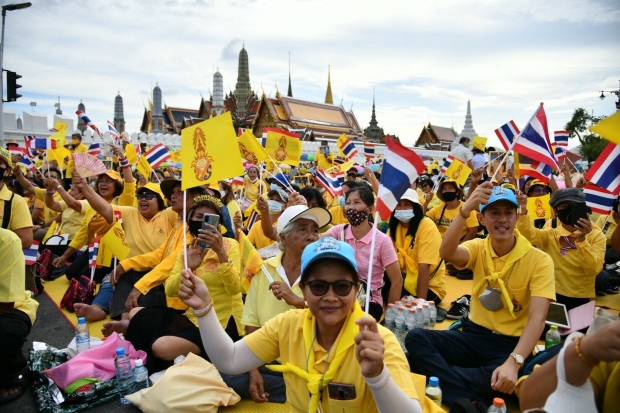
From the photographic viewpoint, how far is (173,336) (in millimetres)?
3441

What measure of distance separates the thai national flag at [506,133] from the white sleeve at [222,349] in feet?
11.7

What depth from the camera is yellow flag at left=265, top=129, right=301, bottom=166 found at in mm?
7137

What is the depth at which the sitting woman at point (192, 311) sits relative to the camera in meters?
3.40

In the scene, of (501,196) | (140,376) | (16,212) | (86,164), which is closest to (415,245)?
(501,196)

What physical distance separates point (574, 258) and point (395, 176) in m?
3.38

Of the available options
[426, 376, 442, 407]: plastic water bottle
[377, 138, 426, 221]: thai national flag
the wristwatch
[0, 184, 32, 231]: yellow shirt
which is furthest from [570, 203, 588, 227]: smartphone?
[0, 184, 32, 231]: yellow shirt

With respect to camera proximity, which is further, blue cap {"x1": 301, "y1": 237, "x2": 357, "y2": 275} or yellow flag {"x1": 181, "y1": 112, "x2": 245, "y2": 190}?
yellow flag {"x1": 181, "y1": 112, "x2": 245, "y2": 190}

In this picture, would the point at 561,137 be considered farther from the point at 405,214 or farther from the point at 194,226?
the point at 194,226

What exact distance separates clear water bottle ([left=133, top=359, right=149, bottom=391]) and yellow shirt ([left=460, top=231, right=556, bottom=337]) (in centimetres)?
247

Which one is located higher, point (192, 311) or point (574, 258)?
point (574, 258)

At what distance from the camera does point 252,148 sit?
245 inches

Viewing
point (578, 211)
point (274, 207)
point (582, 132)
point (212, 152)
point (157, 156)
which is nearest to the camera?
point (212, 152)

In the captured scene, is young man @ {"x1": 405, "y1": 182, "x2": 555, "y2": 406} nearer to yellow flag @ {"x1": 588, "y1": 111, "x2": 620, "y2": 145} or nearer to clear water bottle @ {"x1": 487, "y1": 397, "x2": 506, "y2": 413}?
clear water bottle @ {"x1": 487, "y1": 397, "x2": 506, "y2": 413}

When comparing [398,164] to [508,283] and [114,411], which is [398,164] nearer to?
[508,283]
